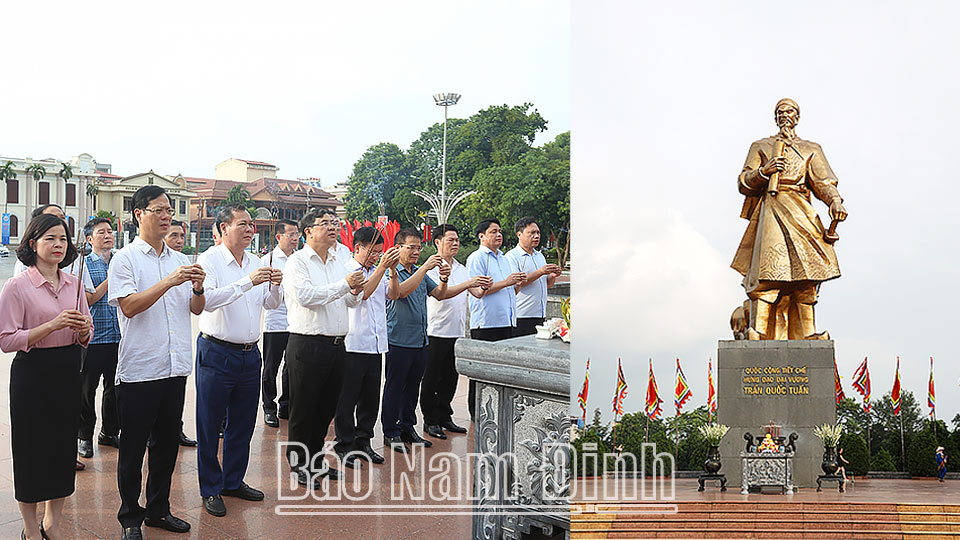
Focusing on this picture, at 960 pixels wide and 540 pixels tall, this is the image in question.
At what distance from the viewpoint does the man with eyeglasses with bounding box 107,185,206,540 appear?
7.85 feet

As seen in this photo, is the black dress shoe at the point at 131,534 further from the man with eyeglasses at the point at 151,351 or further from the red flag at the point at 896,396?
the red flag at the point at 896,396

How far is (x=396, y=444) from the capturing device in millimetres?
3715

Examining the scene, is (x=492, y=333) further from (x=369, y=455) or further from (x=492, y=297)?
(x=369, y=455)

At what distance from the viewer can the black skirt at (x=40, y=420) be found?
2.22 metres

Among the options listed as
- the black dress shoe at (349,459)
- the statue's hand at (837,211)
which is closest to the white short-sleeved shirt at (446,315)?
the black dress shoe at (349,459)

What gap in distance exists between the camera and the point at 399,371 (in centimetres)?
384

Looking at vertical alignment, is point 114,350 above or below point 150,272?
below

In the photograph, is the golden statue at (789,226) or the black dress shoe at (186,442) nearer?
the black dress shoe at (186,442)

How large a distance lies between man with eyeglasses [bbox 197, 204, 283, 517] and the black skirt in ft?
1.59

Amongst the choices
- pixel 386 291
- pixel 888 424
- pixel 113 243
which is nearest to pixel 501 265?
pixel 386 291

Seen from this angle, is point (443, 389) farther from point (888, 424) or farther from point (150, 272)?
point (888, 424)

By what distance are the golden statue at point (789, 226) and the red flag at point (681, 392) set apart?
4.50 feet

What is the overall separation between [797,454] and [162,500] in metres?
4.08

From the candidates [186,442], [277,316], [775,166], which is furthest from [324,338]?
[775,166]
